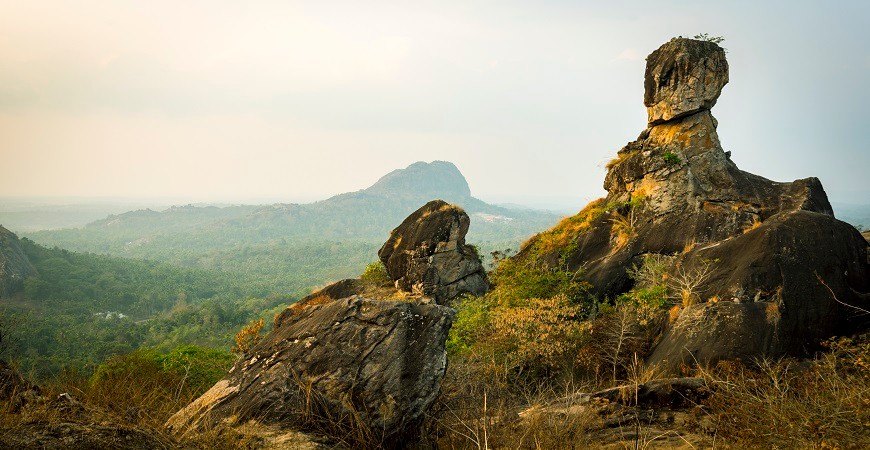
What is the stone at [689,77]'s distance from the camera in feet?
60.2

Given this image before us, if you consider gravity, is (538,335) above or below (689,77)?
below

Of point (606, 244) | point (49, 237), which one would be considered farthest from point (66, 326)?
point (49, 237)

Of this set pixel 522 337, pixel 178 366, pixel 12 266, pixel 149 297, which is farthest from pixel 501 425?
pixel 12 266

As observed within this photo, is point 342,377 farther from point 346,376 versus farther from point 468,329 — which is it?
point 468,329

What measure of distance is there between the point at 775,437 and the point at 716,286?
6.76 metres

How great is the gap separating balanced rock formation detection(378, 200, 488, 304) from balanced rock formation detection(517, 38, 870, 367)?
3.00 meters

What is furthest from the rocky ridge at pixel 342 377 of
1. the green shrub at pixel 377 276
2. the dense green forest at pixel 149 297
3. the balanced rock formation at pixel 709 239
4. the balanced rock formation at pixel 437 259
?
the dense green forest at pixel 149 297

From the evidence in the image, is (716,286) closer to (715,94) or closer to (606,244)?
(606,244)

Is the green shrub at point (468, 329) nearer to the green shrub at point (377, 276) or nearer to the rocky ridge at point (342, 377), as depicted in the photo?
the rocky ridge at point (342, 377)

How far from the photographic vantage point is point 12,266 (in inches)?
3332

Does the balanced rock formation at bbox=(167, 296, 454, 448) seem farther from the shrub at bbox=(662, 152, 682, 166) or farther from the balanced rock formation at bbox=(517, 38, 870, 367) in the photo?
the shrub at bbox=(662, 152, 682, 166)

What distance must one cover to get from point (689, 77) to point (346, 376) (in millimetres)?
18683

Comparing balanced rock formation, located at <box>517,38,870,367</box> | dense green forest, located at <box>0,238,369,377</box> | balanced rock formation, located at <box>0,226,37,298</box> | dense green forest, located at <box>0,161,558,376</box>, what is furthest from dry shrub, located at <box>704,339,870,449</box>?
balanced rock formation, located at <box>0,226,37,298</box>

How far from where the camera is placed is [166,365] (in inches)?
699
